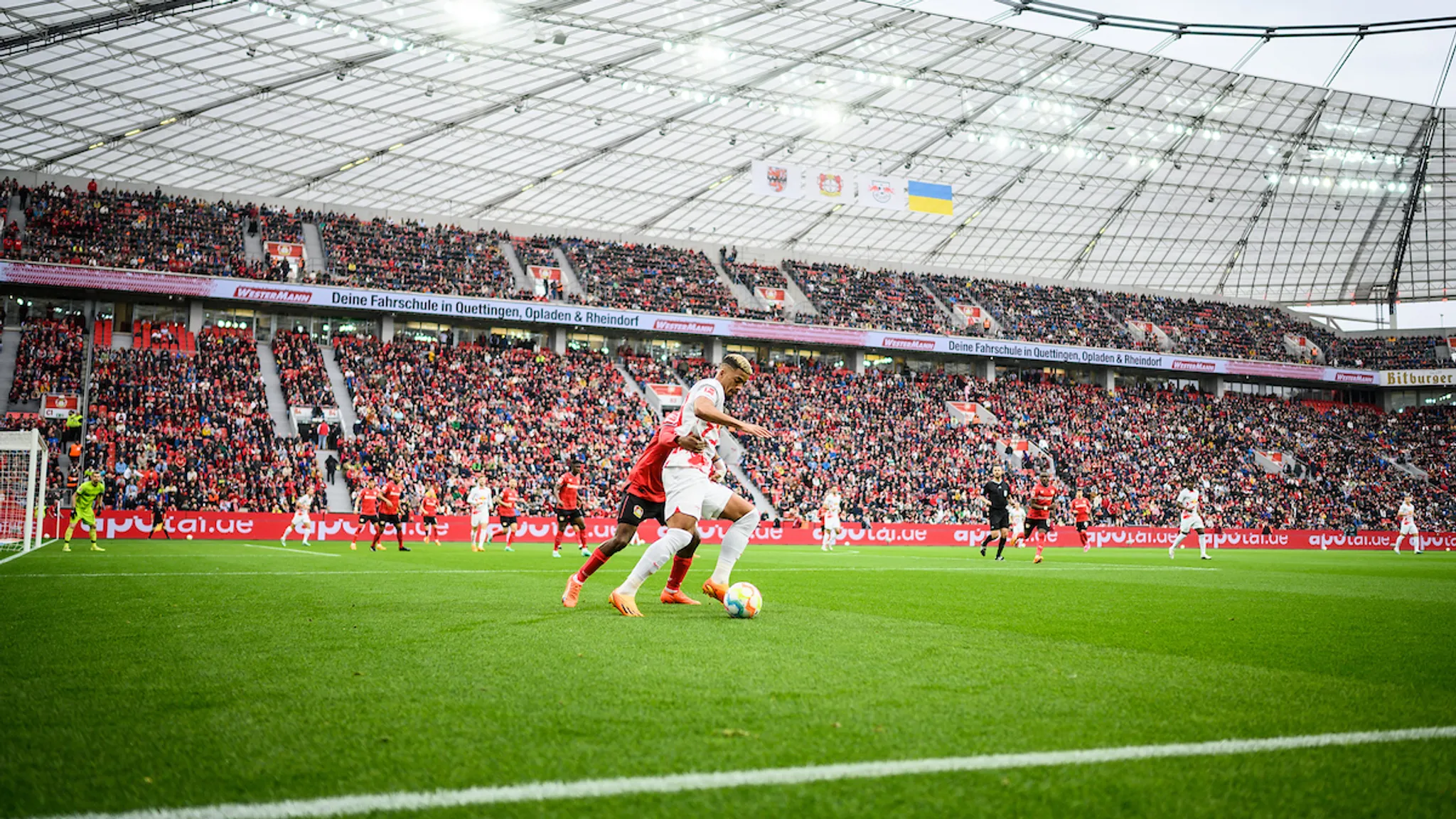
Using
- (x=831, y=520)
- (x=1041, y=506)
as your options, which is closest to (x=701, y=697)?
(x=1041, y=506)

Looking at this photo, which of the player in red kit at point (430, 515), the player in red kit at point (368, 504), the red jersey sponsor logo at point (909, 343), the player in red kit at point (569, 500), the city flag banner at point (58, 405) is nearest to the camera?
the player in red kit at point (569, 500)

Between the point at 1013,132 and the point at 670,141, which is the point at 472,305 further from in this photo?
the point at 1013,132

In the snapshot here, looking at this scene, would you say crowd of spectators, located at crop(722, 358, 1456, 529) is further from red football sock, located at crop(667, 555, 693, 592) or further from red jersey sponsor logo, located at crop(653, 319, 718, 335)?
red football sock, located at crop(667, 555, 693, 592)

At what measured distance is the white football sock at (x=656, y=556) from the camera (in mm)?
8016

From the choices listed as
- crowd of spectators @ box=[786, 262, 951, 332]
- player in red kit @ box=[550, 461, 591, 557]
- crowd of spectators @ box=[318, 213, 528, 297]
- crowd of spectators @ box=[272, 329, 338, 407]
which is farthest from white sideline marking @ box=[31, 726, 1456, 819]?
crowd of spectators @ box=[786, 262, 951, 332]

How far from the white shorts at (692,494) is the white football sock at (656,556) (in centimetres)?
21

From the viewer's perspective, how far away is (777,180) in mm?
38562

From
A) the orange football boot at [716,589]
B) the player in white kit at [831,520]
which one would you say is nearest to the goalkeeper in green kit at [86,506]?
the orange football boot at [716,589]

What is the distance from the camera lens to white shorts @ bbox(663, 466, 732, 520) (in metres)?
8.34

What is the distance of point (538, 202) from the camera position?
4922 centimetres

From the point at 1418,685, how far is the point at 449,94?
39523mm

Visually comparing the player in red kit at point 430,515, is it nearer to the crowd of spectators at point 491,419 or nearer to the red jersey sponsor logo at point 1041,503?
the crowd of spectators at point 491,419

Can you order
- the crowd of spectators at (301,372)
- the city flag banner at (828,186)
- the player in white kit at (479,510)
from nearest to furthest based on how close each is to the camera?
the player in white kit at (479,510), the crowd of spectators at (301,372), the city flag banner at (828,186)

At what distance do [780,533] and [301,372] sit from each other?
19597mm
